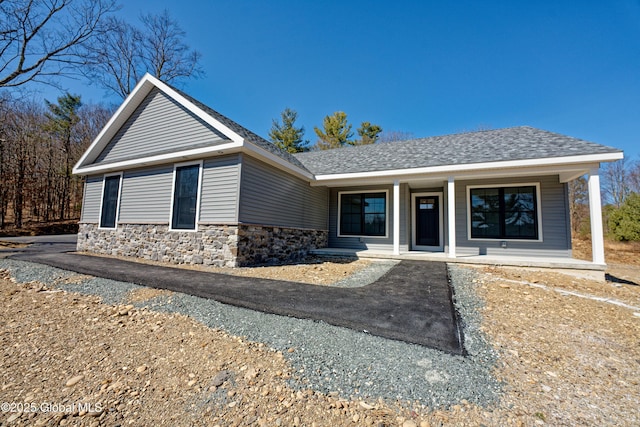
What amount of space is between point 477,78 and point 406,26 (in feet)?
14.9

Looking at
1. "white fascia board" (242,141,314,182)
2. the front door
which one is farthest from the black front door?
"white fascia board" (242,141,314,182)

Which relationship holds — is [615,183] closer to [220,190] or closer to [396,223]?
[396,223]

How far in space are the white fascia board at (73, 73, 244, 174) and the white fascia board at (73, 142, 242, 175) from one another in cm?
13

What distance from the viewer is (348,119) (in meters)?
21.3

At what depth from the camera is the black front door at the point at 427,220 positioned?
872 centimetres

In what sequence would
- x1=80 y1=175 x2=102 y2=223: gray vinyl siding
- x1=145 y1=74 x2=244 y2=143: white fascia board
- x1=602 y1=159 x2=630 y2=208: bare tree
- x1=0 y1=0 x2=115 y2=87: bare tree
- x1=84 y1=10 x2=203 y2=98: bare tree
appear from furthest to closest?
1. x1=602 y1=159 x2=630 y2=208: bare tree
2. x1=84 y1=10 x2=203 y2=98: bare tree
3. x1=0 y1=0 x2=115 y2=87: bare tree
4. x1=80 y1=175 x2=102 y2=223: gray vinyl siding
5. x1=145 y1=74 x2=244 y2=143: white fascia board

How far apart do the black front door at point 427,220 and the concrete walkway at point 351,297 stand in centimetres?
338

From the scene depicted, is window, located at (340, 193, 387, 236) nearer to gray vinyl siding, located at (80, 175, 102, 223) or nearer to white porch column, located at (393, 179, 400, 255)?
white porch column, located at (393, 179, 400, 255)

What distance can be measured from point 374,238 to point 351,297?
5.56 metres

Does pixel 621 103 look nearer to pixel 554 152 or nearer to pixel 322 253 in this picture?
pixel 554 152

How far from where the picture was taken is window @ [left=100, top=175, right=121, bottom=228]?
8.54m

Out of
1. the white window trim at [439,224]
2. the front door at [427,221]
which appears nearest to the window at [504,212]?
the white window trim at [439,224]

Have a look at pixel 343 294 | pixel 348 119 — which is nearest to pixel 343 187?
pixel 343 294

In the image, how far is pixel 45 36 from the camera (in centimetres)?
1049
